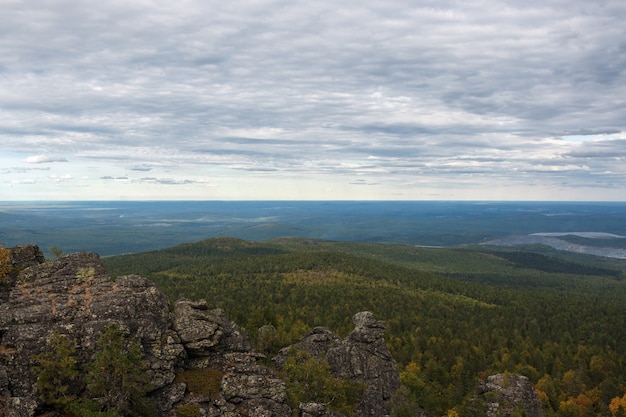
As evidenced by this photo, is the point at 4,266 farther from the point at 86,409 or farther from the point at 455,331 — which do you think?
the point at 455,331

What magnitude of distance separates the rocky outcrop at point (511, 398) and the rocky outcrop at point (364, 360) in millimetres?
22193

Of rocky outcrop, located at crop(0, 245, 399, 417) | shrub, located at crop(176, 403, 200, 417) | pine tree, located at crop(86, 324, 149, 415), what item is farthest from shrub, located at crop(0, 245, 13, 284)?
shrub, located at crop(176, 403, 200, 417)

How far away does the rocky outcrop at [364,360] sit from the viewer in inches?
2482

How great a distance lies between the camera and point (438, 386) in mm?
92000

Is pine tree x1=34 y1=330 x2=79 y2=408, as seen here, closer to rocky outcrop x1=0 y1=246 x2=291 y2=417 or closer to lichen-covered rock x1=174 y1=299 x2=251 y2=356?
rocky outcrop x1=0 y1=246 x2=291 y2=417

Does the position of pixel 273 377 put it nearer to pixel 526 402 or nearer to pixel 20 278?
pixel 20 278

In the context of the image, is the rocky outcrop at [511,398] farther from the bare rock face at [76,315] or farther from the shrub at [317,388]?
the bare rock face at [76,315]

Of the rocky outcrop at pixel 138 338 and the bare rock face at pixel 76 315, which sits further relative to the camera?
the rocky outcrop at pixel 138 338

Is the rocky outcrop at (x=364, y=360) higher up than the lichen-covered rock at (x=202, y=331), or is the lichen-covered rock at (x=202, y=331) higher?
the lichen-covered rock at (x=202, y=331)

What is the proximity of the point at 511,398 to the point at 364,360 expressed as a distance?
101 ft

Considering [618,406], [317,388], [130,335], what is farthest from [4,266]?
[618,406]

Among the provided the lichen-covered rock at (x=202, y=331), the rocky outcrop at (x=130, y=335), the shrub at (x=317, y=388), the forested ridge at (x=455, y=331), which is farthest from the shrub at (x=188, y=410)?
the forested ridge at (x=455, y=331)

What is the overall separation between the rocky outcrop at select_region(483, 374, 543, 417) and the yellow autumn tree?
868 inches

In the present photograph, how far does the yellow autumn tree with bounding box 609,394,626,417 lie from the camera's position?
88.4m
